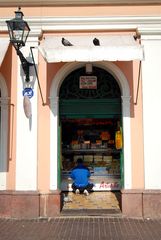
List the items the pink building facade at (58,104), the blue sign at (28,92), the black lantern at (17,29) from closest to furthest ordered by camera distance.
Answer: the black lantern at (17,29) < the pink building facade at (58,104) < the blue sign at (28,92)

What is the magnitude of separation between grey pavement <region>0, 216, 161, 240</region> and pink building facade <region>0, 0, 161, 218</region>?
0.44 meters

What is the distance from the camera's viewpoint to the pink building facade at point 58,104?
30.2 feet

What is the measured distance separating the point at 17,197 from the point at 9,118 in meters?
1.95

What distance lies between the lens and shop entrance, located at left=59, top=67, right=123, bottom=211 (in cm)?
1002

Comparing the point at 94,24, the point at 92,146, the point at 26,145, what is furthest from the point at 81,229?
the point at 94,24

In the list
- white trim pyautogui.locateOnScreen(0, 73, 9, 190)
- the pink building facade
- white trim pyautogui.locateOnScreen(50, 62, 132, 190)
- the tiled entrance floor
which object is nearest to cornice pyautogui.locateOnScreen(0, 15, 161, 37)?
the pink building facade

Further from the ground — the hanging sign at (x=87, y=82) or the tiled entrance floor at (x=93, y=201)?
the hanging sign at (x=87, y=82)

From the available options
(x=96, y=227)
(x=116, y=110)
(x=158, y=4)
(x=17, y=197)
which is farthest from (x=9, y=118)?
(x=158, y=4)

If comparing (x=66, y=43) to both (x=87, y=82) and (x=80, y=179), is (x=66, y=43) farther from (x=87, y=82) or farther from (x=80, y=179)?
(x=80, y=179)

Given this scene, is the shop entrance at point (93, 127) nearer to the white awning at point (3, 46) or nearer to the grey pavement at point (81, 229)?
the grey pavement at point (81, 229)

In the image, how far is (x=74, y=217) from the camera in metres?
9.20

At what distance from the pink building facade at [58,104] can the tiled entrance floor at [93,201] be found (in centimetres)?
81

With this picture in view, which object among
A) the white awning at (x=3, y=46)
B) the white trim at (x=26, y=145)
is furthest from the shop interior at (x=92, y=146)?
the white awning at (x=3, y=46)

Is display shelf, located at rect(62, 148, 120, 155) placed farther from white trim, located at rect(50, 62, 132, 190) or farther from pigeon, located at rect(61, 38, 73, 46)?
pigeon, located at rect(61, 38, 73, 46)
